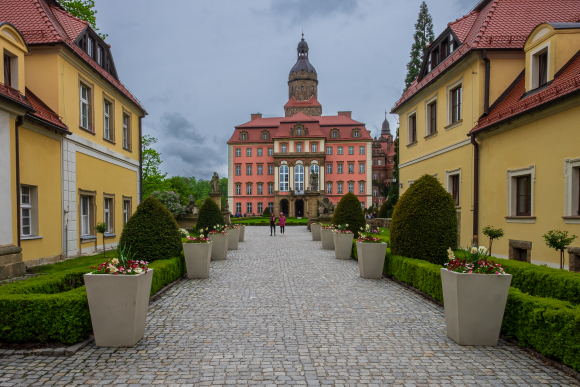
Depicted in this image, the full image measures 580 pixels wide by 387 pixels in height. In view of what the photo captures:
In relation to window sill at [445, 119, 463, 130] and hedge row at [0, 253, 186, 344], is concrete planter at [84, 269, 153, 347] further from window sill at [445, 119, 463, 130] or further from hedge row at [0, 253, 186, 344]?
window sill at [445, 119, 463, 130]

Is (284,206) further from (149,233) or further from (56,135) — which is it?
(149,233)

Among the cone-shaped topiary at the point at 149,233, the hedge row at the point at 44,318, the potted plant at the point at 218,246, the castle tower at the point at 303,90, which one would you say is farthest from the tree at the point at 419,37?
the castle tower at the point at 303,90

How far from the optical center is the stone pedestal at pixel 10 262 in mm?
8758

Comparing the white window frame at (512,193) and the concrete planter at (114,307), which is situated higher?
the white window frame at (512,193)

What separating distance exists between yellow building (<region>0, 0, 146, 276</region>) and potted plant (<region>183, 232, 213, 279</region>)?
4.05 meters

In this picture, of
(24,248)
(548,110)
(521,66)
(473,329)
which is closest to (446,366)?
(473,329)

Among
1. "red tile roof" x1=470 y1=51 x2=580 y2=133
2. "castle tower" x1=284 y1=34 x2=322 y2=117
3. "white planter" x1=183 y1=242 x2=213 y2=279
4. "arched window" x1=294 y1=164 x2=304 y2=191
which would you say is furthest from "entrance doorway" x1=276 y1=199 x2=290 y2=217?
"white planter" x1=183 y1=242 x2=213 y2=279

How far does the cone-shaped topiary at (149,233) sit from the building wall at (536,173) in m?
9.54

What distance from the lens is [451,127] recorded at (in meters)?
15.4

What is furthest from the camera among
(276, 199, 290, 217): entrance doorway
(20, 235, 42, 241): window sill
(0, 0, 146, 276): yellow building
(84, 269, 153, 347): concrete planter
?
(276, 199, 290, 217): entrance doorway

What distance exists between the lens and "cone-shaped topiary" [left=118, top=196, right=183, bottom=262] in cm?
883

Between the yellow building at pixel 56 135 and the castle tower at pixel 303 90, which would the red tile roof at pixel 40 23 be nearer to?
the yellow building at pixel 56 135

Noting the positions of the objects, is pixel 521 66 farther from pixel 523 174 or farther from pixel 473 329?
pixel 473 329

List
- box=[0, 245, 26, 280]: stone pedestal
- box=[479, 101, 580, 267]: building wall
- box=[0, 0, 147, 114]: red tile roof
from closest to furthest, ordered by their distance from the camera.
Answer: box=[0, 245, 26, 280]: stone pedestal, box=[479, 101, 580, 267]: building wall, box=[0, 0, 147, 114]: red tile roof
